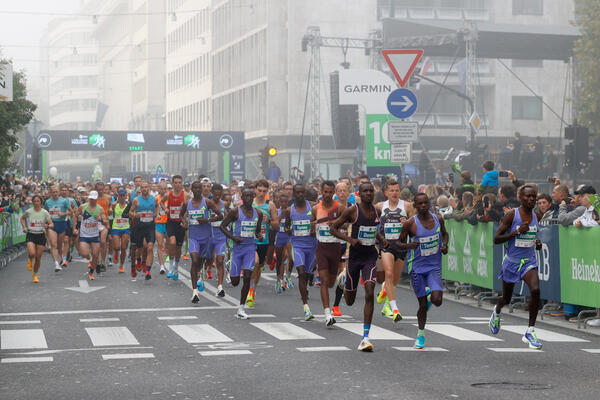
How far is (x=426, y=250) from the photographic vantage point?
40.7ft

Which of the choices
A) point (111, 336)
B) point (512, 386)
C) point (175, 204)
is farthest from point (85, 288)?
point (512, 386)

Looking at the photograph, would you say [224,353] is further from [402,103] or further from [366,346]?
[402,103]

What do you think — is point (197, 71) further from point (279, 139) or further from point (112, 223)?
point (112, 223)

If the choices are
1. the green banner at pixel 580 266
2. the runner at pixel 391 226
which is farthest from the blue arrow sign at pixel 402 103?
the green banner at pixel 580 266

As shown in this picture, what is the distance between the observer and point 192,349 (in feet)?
40.1

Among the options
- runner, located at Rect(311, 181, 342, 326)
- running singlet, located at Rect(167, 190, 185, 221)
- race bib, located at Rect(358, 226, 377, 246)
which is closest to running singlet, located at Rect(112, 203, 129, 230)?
running singlet, located at Rect(167, 190, 185, 221)

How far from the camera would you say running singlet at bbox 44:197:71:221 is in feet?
83.5

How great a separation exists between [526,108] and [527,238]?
60.1 metres

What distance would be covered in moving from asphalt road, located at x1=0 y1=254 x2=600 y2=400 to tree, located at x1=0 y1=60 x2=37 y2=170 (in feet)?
38.2

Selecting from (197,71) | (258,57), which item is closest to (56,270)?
(258,57)

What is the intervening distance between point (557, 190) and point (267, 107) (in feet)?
179

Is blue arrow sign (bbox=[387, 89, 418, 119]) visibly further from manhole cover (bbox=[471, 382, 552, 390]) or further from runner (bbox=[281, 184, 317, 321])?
manhole cover (bbox=[471, 382, 552, 390])

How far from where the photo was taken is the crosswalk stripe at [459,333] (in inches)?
520

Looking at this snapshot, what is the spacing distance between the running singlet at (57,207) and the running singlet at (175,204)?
14.1 feet
